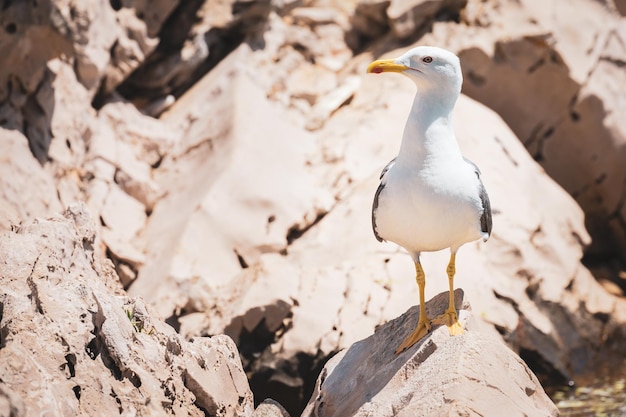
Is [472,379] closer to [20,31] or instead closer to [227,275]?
[227,275]

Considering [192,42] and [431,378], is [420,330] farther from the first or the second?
[192,42]

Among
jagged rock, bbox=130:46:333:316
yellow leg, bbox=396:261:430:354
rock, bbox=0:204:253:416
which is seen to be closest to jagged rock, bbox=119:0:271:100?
jagged rock, bbox=130:46:333:316

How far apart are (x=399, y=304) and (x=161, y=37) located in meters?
4.70

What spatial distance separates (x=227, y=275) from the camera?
7961 mm

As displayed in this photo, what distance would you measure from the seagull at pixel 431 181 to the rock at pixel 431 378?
218 millimetres

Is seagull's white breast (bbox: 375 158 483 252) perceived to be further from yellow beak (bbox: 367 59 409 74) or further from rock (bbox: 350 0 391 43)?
rock (bbox: 350 0 391 43)

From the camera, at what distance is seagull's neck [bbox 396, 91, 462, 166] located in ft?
16.5

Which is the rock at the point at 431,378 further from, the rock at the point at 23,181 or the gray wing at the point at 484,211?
the rock at the point at 23,181

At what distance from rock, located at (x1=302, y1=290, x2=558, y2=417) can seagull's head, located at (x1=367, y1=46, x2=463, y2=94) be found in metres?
1.34

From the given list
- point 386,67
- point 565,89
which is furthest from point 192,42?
point 386,67

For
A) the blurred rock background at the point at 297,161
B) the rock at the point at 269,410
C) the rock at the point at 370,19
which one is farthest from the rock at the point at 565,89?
the rock at the point at 269,410

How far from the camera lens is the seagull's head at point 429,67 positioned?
5.05m

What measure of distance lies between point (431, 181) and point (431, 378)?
3.68ft

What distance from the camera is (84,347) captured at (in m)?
4.40
